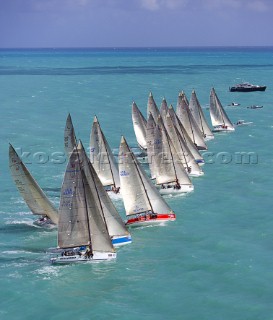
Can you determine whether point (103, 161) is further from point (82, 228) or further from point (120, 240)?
point (82, 228)

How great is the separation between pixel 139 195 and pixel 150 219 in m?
2.61

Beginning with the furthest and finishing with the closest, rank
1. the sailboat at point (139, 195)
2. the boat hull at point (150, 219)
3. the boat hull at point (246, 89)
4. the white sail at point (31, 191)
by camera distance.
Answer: the boat hull at point (246, 89) → the sailboat at point (139, 195) → the boat hull at point (150, 219) → the white sail at point (31, 191)

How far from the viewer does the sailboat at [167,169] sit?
69.9 meters

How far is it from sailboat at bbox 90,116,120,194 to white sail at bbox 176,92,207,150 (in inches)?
1037

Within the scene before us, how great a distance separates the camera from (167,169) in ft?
231

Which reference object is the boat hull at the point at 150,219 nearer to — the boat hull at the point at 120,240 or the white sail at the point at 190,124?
the boat hull at the point at 120,240

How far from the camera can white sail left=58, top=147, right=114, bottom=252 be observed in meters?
49.7

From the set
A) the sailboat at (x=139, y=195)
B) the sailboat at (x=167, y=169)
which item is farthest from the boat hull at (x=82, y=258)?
the sailboat at (x=167, y=169)

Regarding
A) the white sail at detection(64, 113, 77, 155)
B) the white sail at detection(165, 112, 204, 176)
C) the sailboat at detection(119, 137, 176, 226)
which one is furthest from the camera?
the white sail at detection(165, 112, 204, 176)

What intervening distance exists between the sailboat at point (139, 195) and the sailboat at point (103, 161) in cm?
853

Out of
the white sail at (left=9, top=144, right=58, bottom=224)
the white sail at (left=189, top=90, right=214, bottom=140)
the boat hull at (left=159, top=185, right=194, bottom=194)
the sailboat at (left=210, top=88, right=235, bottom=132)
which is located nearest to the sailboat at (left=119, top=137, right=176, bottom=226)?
the white sail at (left=9, top=144, right=58, bottom=224)

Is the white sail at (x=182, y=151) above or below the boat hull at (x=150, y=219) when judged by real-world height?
above

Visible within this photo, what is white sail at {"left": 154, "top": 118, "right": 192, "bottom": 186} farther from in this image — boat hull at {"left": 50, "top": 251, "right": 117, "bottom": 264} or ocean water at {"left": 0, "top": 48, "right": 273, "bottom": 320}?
boat hull at {"left": 50, "top": 251, "right": 117, "bottom": 264}

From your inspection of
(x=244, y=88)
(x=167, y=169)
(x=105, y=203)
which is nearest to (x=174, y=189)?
(x=167, y=169)
